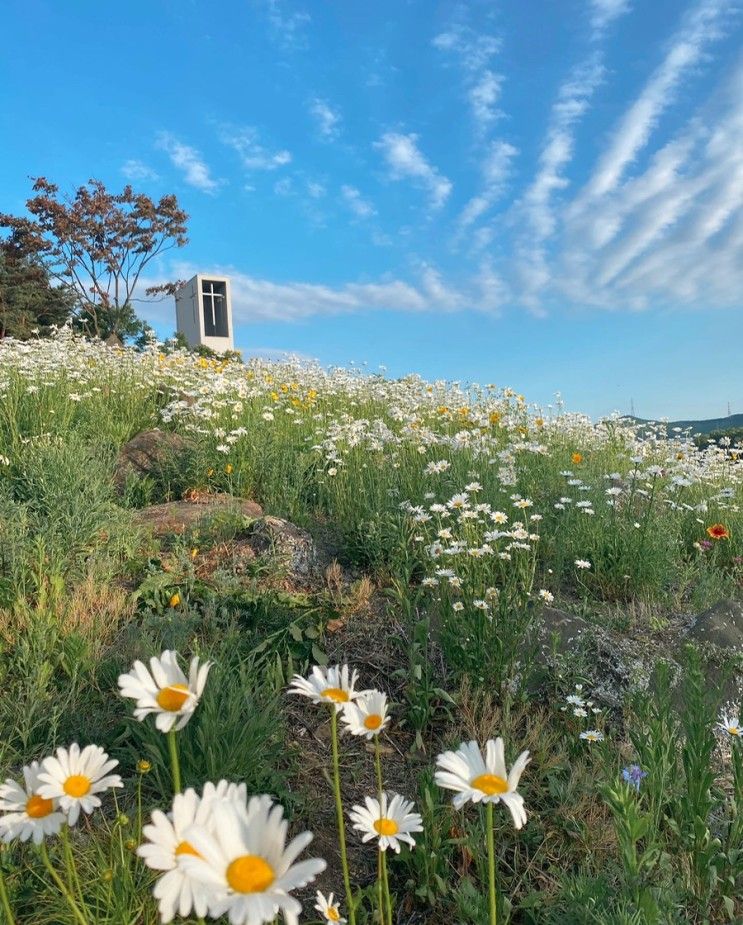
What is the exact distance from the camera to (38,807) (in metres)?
1.23

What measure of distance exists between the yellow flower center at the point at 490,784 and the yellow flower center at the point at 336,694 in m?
0.29

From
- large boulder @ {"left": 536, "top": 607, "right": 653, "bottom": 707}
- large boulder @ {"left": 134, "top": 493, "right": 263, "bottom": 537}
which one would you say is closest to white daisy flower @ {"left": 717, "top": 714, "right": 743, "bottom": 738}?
large boulder @ {"left": 536, "top": 607, "right": 653, "bottom": 707}

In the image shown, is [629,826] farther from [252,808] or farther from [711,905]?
[252,808]

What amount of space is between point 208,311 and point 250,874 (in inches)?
1333

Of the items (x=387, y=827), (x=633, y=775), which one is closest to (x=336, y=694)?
(x=387, y=827)

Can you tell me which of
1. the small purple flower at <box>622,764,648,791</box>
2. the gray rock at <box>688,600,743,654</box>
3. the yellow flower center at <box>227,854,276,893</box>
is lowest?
the small purple flower at <box>622,764,648,791</box>

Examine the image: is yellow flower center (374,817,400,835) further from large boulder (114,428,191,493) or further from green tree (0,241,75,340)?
green tree (0,241,75,340)

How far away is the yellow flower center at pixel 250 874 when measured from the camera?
751 millimetres

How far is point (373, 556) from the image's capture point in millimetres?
3955

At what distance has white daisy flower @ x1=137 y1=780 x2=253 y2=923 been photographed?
0.79 metres

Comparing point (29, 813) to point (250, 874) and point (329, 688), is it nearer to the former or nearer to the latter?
point (329, 688)

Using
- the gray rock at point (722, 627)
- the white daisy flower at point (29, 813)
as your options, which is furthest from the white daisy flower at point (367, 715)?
the gray rock at point (722, 627)

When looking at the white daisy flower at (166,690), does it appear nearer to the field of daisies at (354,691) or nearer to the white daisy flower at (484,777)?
the field of daisies at (354,691)

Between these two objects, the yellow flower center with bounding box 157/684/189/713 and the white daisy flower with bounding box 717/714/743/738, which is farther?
the white daisy flower with bounding box 717/714/743/738
